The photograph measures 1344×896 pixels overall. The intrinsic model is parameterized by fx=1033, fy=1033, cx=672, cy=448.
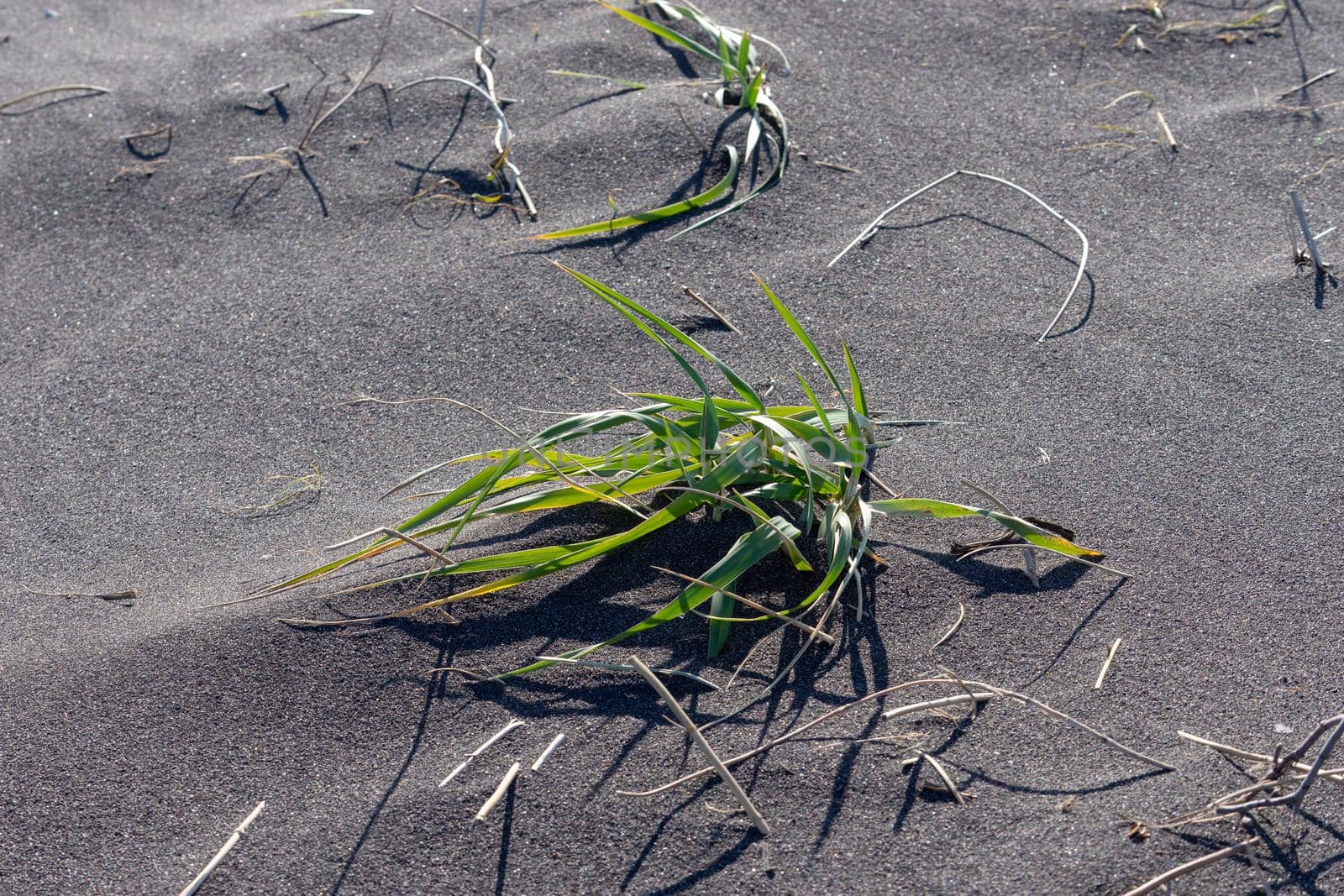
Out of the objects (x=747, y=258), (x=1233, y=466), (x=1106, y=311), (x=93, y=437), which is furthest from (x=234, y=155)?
(x=1233, y=466)

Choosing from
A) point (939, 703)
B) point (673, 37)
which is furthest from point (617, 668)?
point (673, 37)

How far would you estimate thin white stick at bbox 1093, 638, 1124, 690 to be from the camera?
1.07 meters

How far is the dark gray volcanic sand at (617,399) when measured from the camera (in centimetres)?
100

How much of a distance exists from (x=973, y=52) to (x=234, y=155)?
138 centimetres

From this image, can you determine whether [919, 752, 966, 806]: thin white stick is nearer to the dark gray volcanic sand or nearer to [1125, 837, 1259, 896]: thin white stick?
the dark gray volcanic sand

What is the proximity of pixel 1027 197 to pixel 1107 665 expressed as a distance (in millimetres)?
865

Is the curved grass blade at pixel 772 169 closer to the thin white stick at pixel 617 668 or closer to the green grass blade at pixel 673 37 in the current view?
the green grass blade at pixel 673 37

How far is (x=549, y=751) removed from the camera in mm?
1043

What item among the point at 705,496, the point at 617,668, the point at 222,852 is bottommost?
the point at 222,852

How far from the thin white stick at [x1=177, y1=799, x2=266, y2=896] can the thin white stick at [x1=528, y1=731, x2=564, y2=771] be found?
28cm

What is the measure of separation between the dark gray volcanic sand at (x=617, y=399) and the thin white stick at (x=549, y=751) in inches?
0.5

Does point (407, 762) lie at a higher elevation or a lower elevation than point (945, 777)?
lower

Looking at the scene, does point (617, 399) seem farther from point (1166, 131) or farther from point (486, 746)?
point (1166, 131)

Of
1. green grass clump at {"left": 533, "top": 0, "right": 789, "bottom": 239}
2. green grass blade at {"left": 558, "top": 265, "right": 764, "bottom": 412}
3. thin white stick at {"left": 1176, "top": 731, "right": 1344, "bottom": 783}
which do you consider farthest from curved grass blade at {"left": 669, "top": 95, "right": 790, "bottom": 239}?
thin white stick at {"left": 1176, "top": 731, "right": 1344, "bottom": 783}
